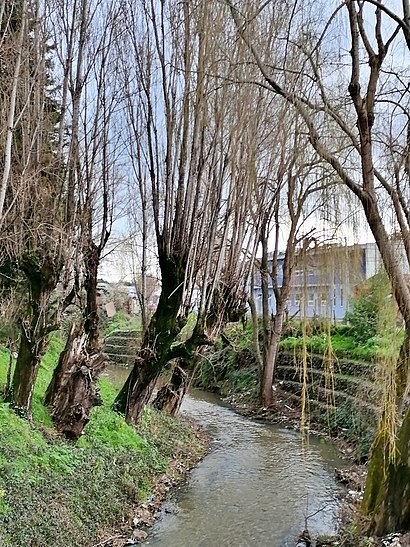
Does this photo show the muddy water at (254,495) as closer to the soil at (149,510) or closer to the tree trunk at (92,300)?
the soil at (149,510)

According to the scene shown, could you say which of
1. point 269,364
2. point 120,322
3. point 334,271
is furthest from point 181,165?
point 120,322

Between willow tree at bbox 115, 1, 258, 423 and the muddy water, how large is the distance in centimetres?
212

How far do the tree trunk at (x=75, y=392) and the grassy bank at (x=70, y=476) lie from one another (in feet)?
0.62

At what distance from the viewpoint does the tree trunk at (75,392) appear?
6.90m

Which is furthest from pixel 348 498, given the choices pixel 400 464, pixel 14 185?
pixel 14 185

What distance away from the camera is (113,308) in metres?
31.2

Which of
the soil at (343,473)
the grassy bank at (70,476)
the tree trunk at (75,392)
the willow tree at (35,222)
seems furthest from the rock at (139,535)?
the willow tree at (35,222)

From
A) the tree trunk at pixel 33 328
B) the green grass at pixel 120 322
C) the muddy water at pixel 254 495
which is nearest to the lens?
the muddy water at pixel 254 495

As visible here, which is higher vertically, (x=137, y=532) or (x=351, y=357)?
(x=351, y=357)

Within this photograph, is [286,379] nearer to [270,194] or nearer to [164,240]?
[270,194]

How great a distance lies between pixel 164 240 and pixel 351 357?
8.53m

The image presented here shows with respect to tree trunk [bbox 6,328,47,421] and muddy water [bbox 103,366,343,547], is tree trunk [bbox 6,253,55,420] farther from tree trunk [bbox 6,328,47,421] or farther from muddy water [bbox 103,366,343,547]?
muddy water [bbox 103,366,343,547]

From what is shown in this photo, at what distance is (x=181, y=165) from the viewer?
7.83 metres

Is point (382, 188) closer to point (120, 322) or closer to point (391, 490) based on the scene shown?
point (391, 490)
